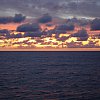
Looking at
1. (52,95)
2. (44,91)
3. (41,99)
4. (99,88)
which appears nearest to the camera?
(41,99)

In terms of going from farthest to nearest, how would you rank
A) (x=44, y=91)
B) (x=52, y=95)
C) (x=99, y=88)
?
1. (x=99, y=88)
2. (x=44, y=91)
3. (x=52, y=95)

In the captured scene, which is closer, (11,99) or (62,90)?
(11,99)

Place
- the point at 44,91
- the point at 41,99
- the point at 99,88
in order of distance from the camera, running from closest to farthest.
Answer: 1. the point at 41,99
2. the point at 44,91
3. the point at 99,88

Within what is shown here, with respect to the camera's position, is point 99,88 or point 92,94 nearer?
point 92,94

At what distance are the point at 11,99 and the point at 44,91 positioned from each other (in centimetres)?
1298

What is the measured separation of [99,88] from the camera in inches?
3130

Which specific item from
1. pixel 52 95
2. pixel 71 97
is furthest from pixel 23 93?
pixel 71 97

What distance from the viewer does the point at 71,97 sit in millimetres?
66000

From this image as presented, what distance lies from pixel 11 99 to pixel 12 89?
15.2m

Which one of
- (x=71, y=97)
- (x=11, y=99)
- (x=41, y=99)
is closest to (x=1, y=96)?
(x=11, y=99)

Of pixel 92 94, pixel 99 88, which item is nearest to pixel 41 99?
pixel 92 94

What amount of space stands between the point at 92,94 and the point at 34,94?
13144 millimetres

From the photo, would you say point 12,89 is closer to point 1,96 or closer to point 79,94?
point 1,96

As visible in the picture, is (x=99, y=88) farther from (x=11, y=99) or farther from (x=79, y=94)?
(x=11, y=99)
